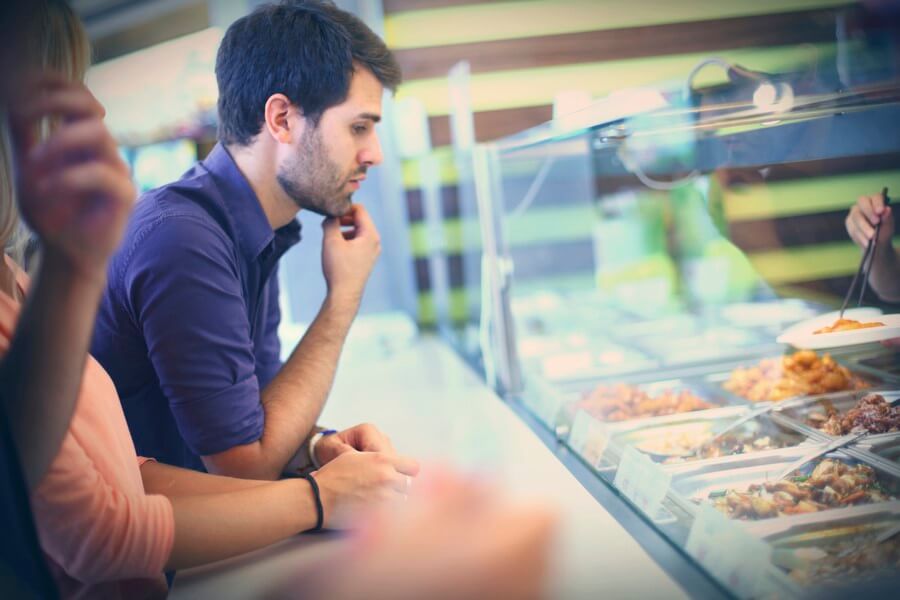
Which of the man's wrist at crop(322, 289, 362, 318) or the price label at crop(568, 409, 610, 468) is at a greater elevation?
the man's wrist at crop(322, 289, 362, 318)

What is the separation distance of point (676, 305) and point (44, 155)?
196 cm

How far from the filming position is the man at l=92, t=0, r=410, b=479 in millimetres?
1020

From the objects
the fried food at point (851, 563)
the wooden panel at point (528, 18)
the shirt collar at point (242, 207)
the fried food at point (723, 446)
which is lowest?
the fried food at point (723, 446)

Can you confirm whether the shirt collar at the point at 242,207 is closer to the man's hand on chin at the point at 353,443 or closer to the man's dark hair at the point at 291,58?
the man's dark hair at the point at 291,58

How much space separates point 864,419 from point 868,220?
1.01 ft

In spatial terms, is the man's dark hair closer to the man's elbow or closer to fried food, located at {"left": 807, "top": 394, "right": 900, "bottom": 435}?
the man's elbow

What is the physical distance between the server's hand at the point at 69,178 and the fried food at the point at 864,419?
1027 millimetres

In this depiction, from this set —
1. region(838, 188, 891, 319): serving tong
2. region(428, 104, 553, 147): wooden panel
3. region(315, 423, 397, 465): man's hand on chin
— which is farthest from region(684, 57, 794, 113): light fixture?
region(428, 104, 553, 147): wooden panel

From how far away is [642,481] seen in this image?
0.96m

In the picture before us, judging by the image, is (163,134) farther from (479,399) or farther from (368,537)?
(368,537)

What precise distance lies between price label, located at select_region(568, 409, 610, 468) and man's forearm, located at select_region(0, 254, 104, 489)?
766mm

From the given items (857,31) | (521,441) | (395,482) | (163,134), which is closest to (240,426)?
(395,482)

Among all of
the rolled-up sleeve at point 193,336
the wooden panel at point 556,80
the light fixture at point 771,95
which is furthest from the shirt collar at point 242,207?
the wooden panel at point 556,80

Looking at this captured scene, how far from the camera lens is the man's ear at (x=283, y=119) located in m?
1.19
